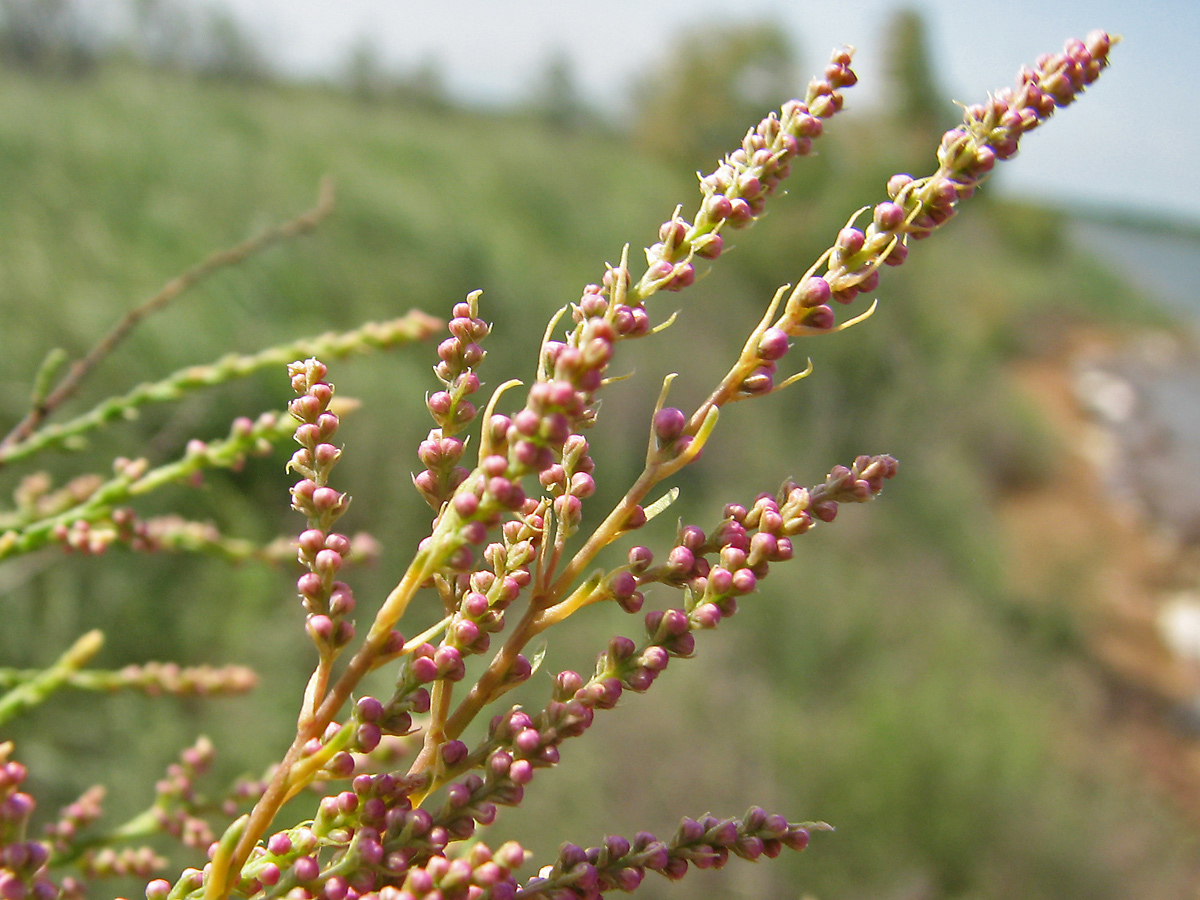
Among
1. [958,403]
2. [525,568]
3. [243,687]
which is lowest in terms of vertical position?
[525,568]

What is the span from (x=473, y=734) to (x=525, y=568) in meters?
3.92

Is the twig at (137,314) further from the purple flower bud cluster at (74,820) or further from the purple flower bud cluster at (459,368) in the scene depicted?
the purple flower bud cluster at (459,368)

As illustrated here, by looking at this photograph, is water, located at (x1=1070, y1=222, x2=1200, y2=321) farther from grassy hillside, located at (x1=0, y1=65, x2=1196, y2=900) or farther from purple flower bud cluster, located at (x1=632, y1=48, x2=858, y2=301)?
purple flower bud cluster, located at (x1=632, y1=48, x2=858, y2=301)

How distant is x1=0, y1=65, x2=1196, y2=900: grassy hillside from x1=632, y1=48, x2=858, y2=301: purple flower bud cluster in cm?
185

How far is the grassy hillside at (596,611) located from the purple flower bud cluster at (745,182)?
6.08ft

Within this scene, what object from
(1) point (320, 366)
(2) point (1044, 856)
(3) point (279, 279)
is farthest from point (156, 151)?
(2) point (1044, 856)

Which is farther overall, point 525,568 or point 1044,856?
point 1044,856

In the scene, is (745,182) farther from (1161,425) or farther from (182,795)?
(1161,425)

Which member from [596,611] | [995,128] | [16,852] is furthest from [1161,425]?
[16,852]

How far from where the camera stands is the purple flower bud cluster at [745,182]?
0.74m

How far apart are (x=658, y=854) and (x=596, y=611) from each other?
6083 mm

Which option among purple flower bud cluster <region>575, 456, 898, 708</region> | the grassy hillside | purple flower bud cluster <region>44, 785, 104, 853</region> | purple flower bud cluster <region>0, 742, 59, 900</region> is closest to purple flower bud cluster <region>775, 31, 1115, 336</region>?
purple flower bud cluster <region>575, 456, 898, 708</region>

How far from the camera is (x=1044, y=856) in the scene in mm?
5621

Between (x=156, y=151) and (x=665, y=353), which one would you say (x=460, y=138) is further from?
(x=156, y=151)
